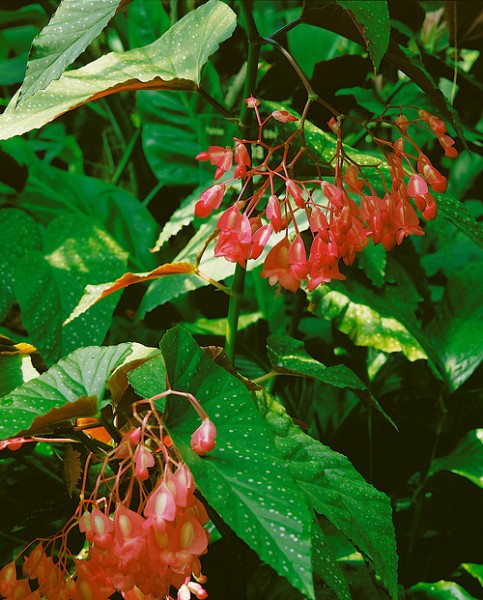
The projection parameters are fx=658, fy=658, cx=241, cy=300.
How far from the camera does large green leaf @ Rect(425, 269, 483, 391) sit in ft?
3.18

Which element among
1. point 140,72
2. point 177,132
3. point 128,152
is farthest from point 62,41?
point 128,152

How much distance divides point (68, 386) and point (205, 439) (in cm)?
17

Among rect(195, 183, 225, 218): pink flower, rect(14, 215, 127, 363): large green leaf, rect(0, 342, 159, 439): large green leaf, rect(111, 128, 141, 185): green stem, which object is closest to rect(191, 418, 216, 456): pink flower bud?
rect(0, 342, 159, 439): large green leaf

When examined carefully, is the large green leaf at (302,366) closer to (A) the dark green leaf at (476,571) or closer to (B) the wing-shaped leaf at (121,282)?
(B) the wing-shaped leaf at (121,282)

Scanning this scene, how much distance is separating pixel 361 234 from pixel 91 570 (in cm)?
36

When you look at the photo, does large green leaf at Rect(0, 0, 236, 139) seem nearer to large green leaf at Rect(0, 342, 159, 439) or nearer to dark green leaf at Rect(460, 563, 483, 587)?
large green leaf at Rect(0, 342, 159, 439)

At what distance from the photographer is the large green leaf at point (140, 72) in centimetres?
60

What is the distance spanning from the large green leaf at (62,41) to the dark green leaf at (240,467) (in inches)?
8.7

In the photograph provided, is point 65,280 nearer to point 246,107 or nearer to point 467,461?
point 246,107

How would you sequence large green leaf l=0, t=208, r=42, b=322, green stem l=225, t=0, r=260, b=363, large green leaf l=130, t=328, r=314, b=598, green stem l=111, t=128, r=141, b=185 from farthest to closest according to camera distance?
green stem l=111, t=128, r=141, b=185 < large green leaf l=0, t=208, r=42, b=322 < green stem l=225, t=0, r=260, b=363 < large green leaf l=130, t=328, r=314, b=598

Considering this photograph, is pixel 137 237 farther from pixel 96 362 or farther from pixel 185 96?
pixel 96 362

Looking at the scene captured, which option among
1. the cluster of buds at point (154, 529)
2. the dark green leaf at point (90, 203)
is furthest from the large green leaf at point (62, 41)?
the dark green leaf at point (90, 203)

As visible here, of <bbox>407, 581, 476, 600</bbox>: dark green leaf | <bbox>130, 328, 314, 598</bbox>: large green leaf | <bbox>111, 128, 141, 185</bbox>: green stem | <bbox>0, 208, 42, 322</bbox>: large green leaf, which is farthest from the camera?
<bbox>111, 128, 141, 185</bbox>: green stem

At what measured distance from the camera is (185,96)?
1.26 metres
